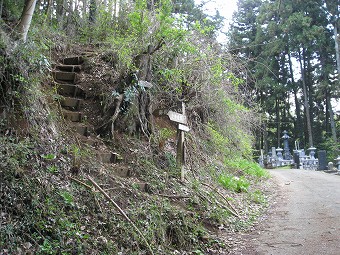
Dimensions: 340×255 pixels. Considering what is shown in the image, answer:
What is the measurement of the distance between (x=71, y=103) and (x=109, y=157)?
1.91m

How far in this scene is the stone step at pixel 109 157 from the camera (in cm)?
639

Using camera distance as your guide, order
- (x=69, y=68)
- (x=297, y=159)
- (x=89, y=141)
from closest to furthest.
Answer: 1. (x=89, y=141)
2. (x=69, y=68)
3. (x=297, y=159)

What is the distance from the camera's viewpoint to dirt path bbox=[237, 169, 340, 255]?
18.3 ft

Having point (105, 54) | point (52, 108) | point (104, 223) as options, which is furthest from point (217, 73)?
point (104, 223)

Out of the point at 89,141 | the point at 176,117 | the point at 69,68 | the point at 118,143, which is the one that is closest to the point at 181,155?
the point at 176,117

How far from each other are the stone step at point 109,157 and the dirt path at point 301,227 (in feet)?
9.49

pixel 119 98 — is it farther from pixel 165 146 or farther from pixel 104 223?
pixel 104 223

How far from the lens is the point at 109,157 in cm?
662

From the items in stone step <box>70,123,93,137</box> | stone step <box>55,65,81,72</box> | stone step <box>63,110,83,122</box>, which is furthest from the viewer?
stone step <box>55,65,81,72</box>

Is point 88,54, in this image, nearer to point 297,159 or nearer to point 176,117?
point 176,117

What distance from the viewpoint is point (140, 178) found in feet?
21.7

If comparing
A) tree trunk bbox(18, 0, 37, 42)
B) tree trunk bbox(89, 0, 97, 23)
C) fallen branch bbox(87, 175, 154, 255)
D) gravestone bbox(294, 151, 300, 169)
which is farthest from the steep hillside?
gravestone bbox(294, 151, 300, 169)

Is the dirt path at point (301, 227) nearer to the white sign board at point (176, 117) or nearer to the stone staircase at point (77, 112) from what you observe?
the stone staircase at point (77, 112)

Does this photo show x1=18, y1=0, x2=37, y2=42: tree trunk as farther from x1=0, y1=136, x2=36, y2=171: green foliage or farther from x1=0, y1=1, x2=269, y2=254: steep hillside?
x1=0, y1=136, x2=36, y2=171: green foliage
